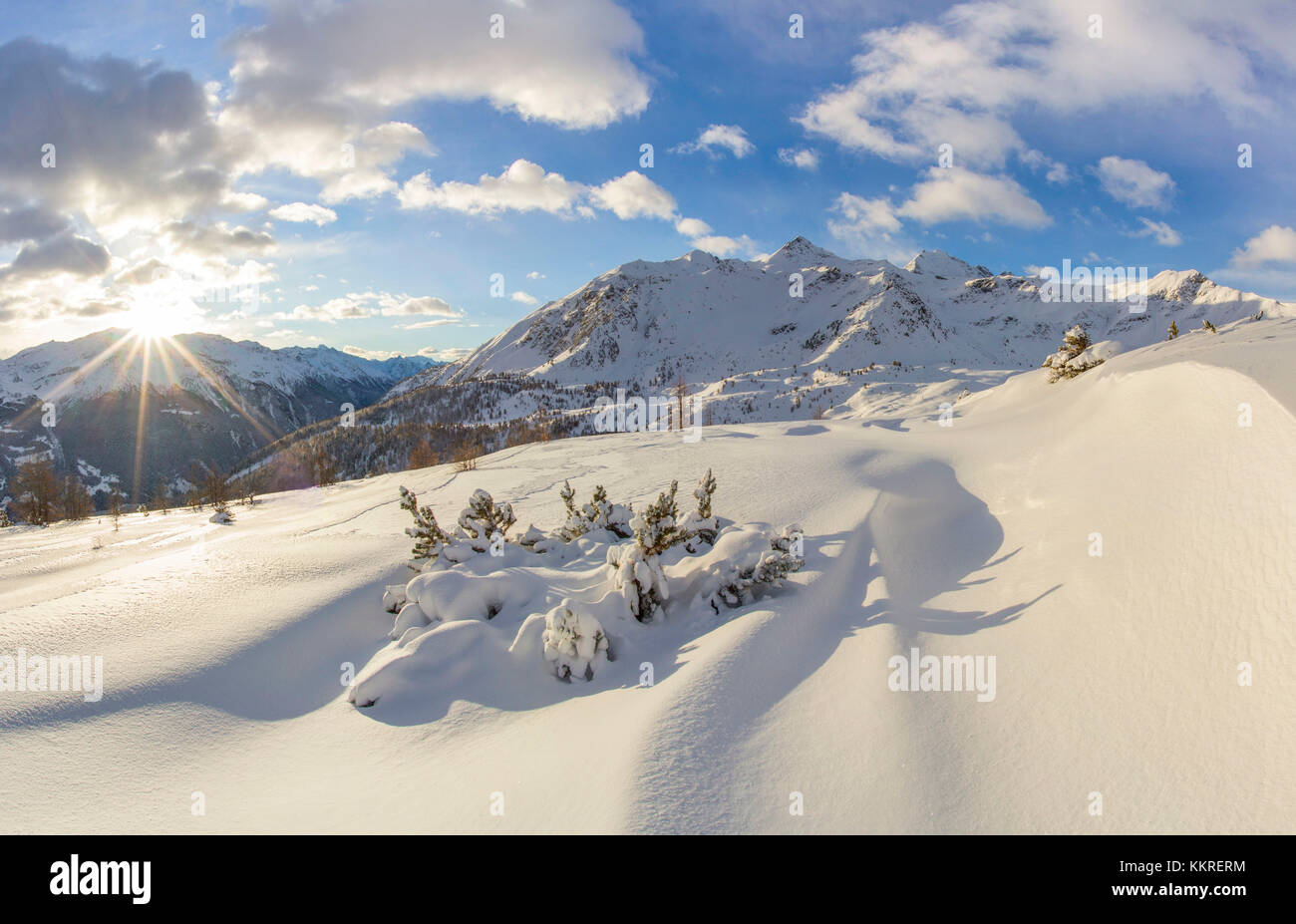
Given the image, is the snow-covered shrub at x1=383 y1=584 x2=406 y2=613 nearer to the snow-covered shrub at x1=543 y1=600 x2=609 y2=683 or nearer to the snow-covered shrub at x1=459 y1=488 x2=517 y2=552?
the snow-covered shrub at x1=459 y1=488 x2=517 y2=552

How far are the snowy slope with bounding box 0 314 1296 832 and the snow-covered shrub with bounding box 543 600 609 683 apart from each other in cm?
18

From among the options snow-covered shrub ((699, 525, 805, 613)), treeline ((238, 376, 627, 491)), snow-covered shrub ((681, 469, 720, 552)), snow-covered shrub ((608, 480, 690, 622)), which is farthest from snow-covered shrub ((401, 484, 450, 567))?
treeline ((238, 376, 627, 491))

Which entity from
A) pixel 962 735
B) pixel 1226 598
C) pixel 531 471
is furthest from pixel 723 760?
pixel 531 471

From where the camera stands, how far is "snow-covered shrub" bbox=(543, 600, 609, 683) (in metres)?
4.50

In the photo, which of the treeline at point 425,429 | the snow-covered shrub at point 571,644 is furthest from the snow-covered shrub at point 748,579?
the treeline at point 425,429

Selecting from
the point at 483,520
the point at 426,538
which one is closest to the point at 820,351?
the point at 483,520

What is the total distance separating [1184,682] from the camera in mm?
3188

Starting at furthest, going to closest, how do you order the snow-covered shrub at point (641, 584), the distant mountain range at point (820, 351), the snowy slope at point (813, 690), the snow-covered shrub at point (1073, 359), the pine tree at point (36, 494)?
the distant mountain range at point (820, 351) → the pine tree at point (36, 494) → the snow-covered shrub at point (1073, 359) → the snow-covered shrub at point (641, 584) → the snowy slope at point (813, 690)

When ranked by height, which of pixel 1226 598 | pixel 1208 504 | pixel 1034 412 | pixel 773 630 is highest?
pixel 1034 412

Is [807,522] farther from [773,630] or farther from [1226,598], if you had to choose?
[1226,598]

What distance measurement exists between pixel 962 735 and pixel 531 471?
43.7ft

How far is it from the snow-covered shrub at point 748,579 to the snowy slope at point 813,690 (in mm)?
223

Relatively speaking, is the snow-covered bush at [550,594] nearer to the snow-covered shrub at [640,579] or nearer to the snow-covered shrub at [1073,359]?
the snow-covered shrub at [640,579]

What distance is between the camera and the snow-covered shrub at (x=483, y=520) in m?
7.28
